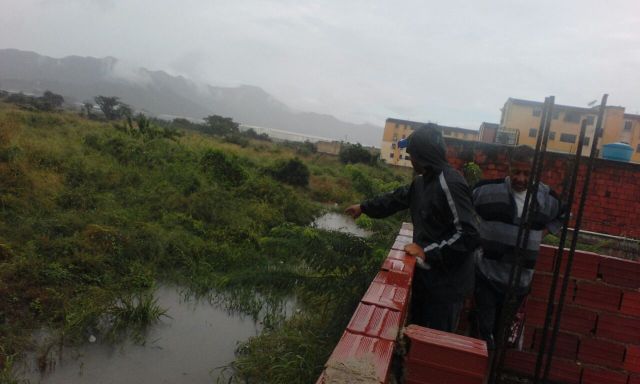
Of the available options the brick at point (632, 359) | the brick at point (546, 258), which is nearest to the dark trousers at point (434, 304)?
the brick at point (546, 258)

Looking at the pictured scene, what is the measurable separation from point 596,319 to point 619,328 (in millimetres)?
114

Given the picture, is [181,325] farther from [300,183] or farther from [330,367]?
[300,183]

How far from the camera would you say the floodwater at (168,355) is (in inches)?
169

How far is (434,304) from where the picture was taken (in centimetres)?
208

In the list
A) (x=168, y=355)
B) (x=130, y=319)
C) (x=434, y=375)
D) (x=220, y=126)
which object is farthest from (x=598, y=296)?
(x=220, y=126)

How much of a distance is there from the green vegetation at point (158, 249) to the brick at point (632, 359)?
1433 mm

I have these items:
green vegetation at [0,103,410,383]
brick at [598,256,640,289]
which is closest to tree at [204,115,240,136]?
green vegetation at [0,103,410,383]

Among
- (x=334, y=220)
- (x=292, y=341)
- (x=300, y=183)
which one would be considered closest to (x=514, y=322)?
(x=292, y=341)

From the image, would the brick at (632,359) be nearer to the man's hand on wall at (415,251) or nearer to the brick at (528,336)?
the brick at (528,336)

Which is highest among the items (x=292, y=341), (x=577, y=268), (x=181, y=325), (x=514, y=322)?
(x=577, y=268)

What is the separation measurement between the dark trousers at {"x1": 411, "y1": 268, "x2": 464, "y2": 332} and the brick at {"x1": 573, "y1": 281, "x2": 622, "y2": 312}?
0.84 m

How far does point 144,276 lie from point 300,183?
1108 cm

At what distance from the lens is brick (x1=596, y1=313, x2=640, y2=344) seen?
2.36 metres

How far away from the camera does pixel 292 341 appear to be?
4121mm
